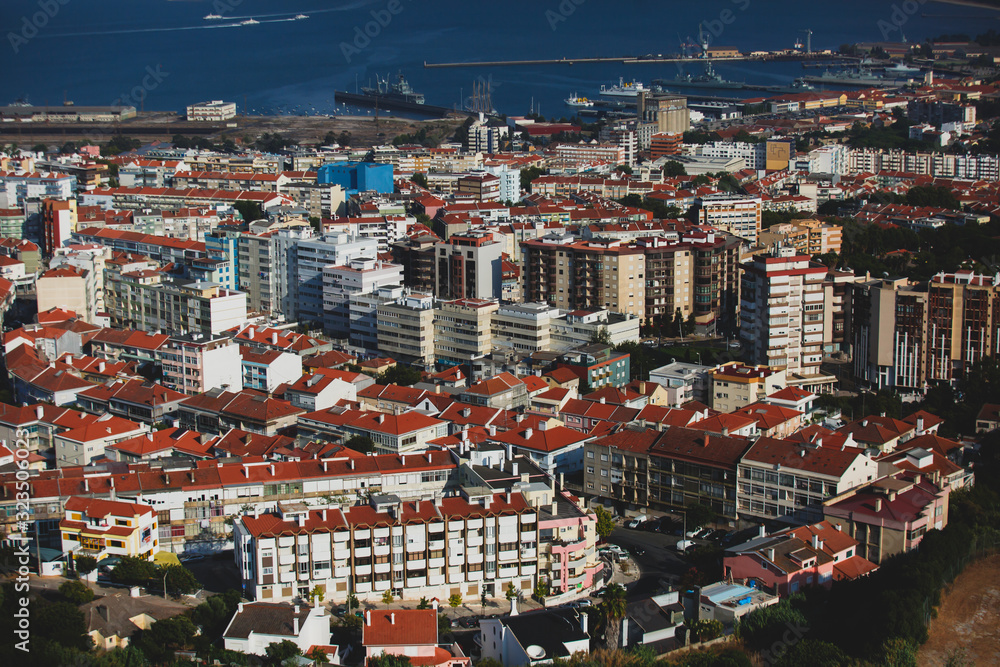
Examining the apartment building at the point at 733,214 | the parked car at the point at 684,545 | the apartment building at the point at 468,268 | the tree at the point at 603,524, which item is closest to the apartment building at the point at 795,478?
the parked car at the point at 684,545

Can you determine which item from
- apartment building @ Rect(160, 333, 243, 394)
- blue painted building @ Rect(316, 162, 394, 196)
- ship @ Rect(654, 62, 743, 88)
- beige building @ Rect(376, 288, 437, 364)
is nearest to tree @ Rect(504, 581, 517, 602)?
apartment building @ Rect(160, 333, 243, 394)

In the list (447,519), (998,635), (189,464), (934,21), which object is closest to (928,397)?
(998,635)

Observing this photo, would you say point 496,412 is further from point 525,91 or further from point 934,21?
point 934,21

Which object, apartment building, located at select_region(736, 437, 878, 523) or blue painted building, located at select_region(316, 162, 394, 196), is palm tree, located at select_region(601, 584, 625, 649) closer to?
apartment building, located at select_region(736, 437, 878, 523)

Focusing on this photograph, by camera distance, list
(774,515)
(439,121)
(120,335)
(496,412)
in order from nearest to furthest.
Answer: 1. (774,515)
2. (496,412)
3. (120,335)
4. (439,121)

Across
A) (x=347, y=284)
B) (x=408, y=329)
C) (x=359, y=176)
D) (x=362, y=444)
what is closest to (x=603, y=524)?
(x=362, y=444)

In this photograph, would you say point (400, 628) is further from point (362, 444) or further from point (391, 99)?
point (391, 99)

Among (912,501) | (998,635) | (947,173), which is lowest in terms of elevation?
(998,635)
